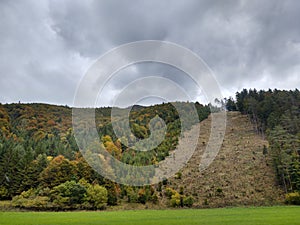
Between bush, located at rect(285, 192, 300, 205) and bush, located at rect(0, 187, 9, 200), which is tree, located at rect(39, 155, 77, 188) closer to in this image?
bush, located at rect(0, 187, 9, 200)

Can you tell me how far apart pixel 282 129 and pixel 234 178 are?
13319mm

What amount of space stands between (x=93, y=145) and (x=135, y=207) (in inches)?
710

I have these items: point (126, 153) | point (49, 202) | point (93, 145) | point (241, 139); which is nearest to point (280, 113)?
point (241, 139)

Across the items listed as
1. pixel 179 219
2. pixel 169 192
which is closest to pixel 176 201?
pixel 169 192

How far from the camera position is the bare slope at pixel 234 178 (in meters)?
50.5

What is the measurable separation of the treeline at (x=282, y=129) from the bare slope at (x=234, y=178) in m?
2.88

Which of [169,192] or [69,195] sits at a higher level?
[69,195]

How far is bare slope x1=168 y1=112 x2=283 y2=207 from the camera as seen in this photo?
5053 cm

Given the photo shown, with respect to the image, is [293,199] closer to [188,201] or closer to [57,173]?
[188,201]

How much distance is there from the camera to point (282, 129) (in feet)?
194

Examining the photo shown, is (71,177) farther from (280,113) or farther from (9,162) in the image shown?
(280,113)

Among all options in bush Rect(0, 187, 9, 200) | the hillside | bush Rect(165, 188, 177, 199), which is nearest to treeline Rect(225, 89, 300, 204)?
the hillside

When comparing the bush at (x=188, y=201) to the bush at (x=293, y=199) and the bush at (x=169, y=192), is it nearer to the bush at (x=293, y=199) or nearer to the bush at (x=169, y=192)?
the bush at (x=169, y=192)

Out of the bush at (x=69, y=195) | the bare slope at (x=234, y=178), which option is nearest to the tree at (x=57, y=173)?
the bush at (x=69, y=195)
